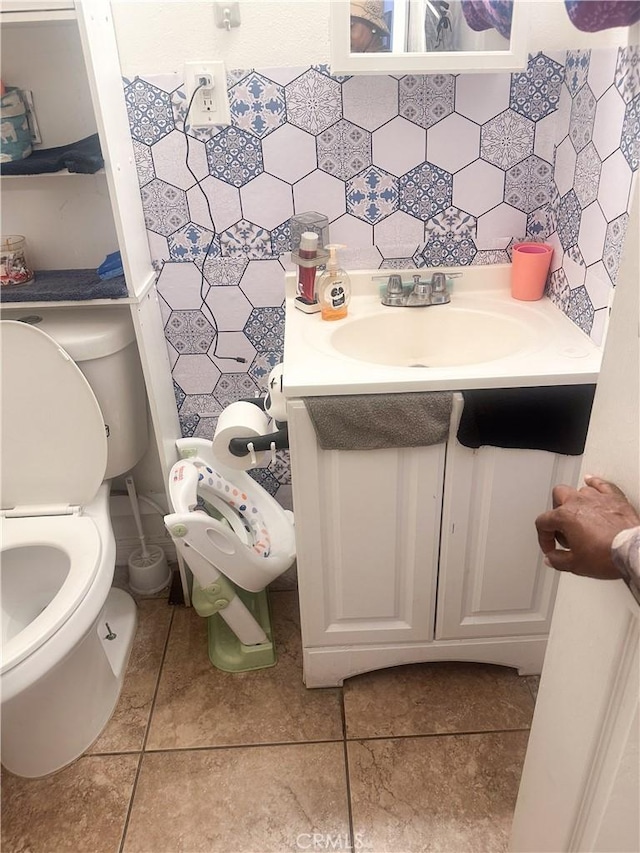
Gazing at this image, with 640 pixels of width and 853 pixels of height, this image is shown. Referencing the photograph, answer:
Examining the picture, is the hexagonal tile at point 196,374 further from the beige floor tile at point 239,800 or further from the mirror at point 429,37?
the beige floor tile at point 239,800

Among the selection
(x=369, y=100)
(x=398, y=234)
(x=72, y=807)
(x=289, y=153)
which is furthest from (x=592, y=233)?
(x=72, y=807)

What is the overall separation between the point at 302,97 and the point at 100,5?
0.43 metres

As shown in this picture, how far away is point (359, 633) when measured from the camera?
1.45 m

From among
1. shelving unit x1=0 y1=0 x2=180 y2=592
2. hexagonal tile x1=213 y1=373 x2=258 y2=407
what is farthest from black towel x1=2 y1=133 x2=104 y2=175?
hexagonal tile x1=213 y1=373 x2=258 y2=407

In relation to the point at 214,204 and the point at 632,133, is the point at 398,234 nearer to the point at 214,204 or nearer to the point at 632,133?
the point at 214,204

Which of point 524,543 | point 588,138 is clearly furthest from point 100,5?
point 524,543

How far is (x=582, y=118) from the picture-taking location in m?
1.28

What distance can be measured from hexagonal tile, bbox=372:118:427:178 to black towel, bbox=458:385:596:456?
62 cm

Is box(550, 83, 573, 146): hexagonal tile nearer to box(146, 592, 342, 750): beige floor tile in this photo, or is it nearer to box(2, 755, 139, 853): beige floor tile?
box(146, 592, 342, 750): beige floor tile

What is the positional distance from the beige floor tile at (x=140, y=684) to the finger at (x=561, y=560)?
116 cm

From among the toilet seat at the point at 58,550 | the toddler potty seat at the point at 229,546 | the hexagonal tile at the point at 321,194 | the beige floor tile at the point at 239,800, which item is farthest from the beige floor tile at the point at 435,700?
the hexagonal tile at the point at 321,194

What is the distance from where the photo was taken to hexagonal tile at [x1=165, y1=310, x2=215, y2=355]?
160cm

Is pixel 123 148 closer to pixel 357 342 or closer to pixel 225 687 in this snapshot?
pixel 357 342

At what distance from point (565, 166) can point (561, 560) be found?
107 cm
